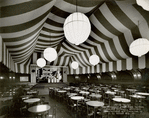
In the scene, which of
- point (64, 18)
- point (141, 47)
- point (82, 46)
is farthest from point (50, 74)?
point (141, 47)

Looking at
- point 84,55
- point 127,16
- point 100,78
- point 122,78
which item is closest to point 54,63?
point 84,55

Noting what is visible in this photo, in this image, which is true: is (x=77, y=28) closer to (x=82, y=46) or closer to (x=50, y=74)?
(x=82, y=46)

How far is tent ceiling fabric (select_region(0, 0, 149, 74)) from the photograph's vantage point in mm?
2302

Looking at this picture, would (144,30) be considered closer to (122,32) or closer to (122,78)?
(122,32)

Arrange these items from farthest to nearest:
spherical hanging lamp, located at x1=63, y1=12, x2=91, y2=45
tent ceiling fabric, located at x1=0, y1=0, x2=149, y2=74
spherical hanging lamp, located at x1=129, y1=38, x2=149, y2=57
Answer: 1. spherical hanging lamp, located at x1=129, y1=38, x2=149, y2=57
2. tent ceiling fabric, located at x1=0, y1=0, x2=149, y2=74
3. spherical hanging lamp, located at x1=63, y1=12, x2=91, y2=45

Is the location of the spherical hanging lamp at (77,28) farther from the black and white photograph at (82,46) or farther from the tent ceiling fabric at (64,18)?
the tent ceiling fabric at (64,18)

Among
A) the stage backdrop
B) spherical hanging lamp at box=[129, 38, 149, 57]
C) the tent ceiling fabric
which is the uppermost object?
the tent ceiling fabric

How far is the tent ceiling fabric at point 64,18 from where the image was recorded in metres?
2.30

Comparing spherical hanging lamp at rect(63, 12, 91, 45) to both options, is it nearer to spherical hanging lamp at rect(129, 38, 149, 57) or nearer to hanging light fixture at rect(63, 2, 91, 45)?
hanging light fixture at rect(63, 2, 91, 45)

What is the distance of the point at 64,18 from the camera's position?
529 cm

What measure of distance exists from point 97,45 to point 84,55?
2.59 meters

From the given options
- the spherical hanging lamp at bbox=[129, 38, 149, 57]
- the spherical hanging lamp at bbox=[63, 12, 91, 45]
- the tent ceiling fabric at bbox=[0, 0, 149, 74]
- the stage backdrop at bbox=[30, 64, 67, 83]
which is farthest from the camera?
the stage backdrop at bbox=[30, 64, 67, 83]

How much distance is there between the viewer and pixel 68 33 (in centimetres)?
226

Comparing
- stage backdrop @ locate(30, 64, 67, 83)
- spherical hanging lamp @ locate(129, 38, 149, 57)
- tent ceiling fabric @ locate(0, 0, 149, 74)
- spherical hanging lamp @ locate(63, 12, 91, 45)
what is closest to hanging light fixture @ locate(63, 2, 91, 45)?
spherical hanging lamp @ locate(63, 12, 91, 45)
